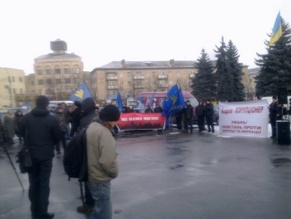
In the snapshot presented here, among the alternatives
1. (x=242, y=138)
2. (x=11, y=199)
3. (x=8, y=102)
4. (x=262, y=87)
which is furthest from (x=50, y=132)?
(x=8, y=102)

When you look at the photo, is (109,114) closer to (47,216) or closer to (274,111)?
(47,216)

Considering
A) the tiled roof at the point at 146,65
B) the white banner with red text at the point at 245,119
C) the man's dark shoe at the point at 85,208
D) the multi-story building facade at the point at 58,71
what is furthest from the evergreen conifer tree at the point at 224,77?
the multi-story building facade at the point at 58,71

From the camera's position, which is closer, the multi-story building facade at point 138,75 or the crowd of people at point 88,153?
the crowd of people at point 88,153

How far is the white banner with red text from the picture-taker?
14.8m

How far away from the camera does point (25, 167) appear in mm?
5191

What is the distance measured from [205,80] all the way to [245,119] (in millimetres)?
37199

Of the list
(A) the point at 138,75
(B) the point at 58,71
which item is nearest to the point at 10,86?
(B) the point at 58,71

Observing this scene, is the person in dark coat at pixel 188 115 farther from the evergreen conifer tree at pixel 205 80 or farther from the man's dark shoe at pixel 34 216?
the evergreen conifer tree at pixel 205 80

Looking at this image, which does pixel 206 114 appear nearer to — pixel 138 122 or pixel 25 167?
pixel 138 122

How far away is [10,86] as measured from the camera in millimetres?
66938

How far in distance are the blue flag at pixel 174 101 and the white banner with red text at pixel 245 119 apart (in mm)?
2655

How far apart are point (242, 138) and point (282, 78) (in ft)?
92.6

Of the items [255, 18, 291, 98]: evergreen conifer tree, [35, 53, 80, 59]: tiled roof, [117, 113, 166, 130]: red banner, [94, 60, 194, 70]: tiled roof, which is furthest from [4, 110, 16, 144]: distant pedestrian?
[35, 53, 80, 59]: tiled roof

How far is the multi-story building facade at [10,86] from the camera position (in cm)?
6867
